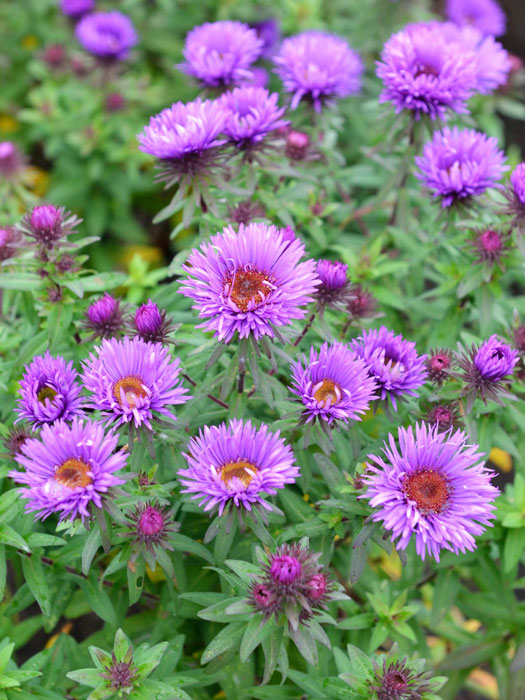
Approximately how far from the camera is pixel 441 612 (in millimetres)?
1943

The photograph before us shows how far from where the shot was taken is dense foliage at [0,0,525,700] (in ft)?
4.40

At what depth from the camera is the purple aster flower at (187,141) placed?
1.66 meters

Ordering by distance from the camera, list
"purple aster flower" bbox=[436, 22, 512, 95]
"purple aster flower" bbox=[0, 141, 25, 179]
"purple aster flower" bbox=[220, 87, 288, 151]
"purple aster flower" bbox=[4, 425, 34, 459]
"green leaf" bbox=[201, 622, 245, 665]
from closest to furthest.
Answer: "green leaf" bbox=[201, 622, 245, 665] < "purple aster flower" bbox=[4, 425, 34, 459] < "purple aster flower" bbox=[220, 87, 288, 151] < "purple aster flower" bbox=[436, 22, 512, 95] < "purple aster flower" bbox=[0, 141, 25, 179]

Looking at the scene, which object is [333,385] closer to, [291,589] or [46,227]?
[291,589]

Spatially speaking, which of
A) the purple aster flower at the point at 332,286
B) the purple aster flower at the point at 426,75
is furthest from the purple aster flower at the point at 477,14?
the purple aster flower at the point at 332,286

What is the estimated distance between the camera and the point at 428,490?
1350 millimetres

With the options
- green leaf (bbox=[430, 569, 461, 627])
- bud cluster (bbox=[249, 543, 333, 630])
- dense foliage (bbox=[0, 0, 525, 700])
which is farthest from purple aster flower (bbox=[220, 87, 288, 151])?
green leaf (bbox=[430, 569, 461, 627])

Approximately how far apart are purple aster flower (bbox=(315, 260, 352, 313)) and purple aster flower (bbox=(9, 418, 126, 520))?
58 cm

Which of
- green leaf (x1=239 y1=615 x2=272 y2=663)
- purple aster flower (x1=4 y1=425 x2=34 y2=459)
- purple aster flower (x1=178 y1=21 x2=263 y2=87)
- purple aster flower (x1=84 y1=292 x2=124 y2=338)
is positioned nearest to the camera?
green leaf (x1=239 y1=615 x2=272 y2=663)

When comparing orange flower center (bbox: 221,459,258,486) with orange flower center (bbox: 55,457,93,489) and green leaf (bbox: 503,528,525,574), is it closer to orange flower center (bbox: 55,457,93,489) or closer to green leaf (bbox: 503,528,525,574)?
orange flower center (bbox: 55,457,93,489)

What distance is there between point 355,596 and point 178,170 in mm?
1359

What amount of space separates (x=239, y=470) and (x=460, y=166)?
1.02m

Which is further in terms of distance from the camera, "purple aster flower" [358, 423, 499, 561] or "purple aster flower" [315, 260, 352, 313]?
"purple aster flower" [315, 260, 352, 313]

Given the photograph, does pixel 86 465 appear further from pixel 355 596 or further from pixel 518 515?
pixel 355 596
